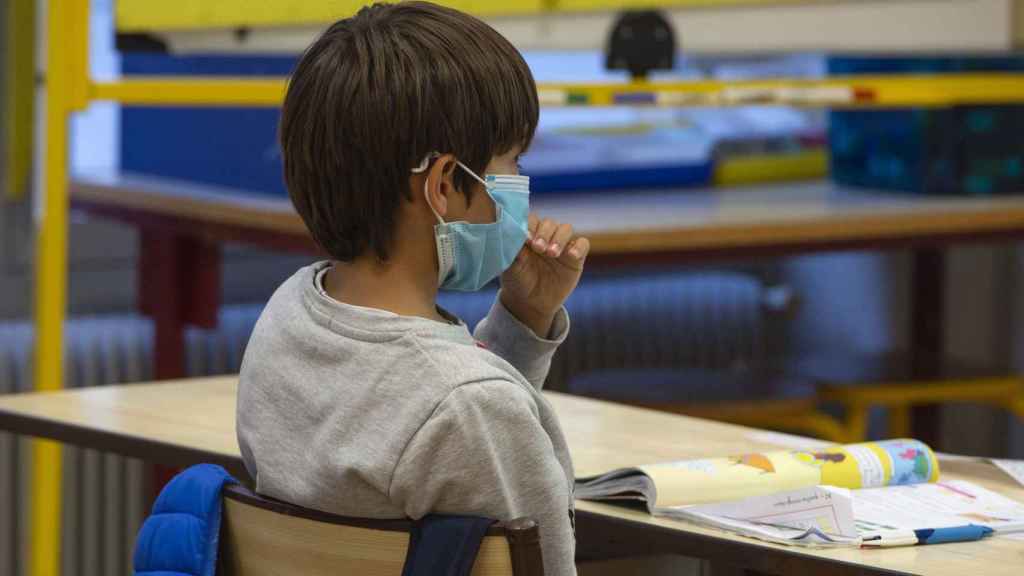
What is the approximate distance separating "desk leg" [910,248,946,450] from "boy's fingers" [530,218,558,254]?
265 cm

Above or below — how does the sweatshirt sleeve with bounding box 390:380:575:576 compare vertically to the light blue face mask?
below

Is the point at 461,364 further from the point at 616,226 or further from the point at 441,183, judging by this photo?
the point at 616,226

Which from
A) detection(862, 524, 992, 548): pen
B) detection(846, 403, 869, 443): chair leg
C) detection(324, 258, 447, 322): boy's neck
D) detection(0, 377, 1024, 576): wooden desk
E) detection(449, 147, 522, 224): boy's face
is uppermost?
detection(449, 147, 522, 224): boy's face

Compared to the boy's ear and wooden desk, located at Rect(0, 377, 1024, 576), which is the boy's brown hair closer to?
the boy's ear

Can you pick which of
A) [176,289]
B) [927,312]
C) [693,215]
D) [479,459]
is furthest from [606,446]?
[927,312]

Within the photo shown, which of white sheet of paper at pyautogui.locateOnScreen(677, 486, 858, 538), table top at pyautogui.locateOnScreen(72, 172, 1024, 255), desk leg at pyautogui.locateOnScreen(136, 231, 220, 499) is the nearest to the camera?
white sheet of paper at pyautogui.locateOnScreen(677, 486, 858, 538)

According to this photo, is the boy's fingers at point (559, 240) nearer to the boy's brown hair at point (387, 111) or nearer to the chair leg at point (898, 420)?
the boy's brown hair at point (387, 111)

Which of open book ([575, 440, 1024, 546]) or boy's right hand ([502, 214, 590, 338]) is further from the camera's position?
boy's right hand ([502, 214, 590, 338])

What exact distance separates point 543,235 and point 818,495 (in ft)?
1.01

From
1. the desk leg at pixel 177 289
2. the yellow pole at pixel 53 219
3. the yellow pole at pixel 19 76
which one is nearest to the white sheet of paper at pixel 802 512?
the yellow pole at pixel 53 219

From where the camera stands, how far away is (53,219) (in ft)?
7.45

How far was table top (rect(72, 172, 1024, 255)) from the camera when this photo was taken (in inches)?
110

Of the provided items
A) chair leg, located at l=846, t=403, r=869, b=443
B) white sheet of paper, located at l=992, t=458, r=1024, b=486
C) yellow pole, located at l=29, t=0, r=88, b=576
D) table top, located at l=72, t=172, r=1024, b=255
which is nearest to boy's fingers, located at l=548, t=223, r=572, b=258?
white sheet of paper, located at l=992, t=458, r=1024, b=486

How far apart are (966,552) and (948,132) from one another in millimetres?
2208
